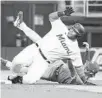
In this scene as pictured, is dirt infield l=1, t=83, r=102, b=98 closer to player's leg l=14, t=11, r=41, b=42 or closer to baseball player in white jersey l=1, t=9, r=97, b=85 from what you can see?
baseball player in white jersey l=1, t=9, r=97, b=85

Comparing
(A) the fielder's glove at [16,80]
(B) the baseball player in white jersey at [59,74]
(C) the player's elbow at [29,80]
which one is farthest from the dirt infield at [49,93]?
(A) the fielder's glove at [16,80]

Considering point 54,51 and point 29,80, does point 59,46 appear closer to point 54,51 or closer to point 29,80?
point 54,51

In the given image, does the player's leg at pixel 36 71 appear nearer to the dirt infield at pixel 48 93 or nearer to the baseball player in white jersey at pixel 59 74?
the baseball player in white jersey at pixel 59 74

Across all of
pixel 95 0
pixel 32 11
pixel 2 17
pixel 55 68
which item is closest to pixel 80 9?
pixel 95 0

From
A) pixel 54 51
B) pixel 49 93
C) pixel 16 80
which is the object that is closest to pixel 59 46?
pixel 54 51

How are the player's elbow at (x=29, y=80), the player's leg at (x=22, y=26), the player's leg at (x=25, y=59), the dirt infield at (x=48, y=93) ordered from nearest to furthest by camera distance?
1. the dirt infield at (x=48, y=93)
2. the player's elbow at (x=29, y=80)
3. the player's leg at (x=25, y=59)
4. the player's leg at (x=22, y=26)

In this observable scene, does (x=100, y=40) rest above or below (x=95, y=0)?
below

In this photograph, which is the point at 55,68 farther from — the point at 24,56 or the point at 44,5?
the point at 44,5

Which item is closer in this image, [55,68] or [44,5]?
[55,68]
